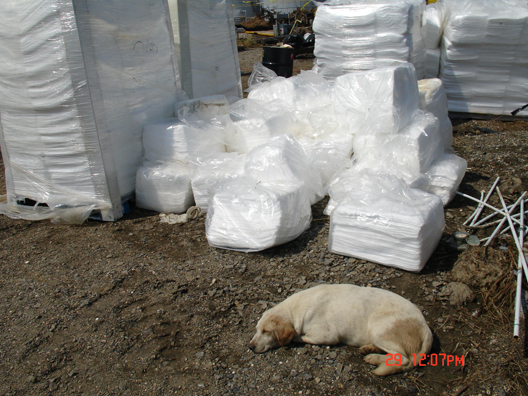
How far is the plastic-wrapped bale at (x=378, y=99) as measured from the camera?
3.28 meters

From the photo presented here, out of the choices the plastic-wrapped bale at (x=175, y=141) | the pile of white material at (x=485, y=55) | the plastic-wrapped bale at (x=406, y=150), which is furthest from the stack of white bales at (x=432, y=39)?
the plastic-wrapped bale at (x=175, y=141)

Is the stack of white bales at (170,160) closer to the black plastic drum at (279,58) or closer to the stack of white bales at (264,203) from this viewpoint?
the stack of white bales at (264,203)

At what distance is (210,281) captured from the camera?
101 inches

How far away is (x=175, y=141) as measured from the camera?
11.5 ft

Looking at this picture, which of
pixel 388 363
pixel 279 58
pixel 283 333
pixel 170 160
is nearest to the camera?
pixel 388 363

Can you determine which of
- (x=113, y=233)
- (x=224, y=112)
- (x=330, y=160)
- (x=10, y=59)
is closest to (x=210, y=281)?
(x=113, y=233)

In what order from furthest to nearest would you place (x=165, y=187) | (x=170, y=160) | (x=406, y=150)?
(x=170, y=160), (x=165, y=187), (x=406, y=150)

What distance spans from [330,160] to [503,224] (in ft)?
4.66

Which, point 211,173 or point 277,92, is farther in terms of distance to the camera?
point 277,92

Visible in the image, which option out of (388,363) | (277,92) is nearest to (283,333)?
(388,363)

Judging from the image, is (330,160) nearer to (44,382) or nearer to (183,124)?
(183,124)
